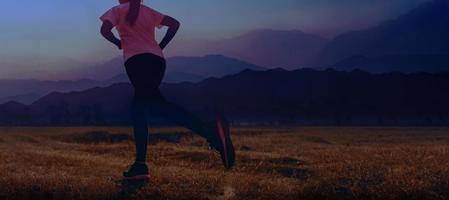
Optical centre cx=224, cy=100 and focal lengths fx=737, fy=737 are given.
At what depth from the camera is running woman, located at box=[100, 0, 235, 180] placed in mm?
7934

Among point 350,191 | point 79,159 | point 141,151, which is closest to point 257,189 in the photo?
point 350,191

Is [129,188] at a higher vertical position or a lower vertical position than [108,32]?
lower

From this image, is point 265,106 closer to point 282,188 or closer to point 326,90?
point 326,90

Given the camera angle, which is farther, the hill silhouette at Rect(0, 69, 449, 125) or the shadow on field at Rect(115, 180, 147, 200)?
the hill silhouette at Rect(0, 69, 449, 125)

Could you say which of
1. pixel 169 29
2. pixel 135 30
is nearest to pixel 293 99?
pixel 169 29

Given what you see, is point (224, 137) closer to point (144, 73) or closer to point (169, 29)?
point (144, 73)

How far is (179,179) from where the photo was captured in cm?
785

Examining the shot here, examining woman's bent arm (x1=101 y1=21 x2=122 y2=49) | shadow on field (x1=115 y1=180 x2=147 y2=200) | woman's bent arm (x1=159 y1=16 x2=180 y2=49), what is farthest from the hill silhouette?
shadow on field (x1=115 y1=180 x2=147 y2=200)

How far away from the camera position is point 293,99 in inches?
3839

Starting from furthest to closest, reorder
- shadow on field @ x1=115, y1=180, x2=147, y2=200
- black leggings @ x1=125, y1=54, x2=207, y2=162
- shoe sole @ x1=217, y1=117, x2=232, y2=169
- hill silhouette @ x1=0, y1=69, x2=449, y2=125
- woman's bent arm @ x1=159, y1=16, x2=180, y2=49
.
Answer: hill silhouette @ x1=0, y1=69, x2=449, y2=125
woman's bent arm @ x1=159, y1=16, x2=180, y2=49
shoe sole @ x1=217, y1=117, x2=232, y2=169
black leggings @ x1=125, y1=54, x2=207, y2=162
shadow on field @ x1=115, y1=180, x2=147, y2=200

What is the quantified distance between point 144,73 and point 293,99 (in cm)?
9014

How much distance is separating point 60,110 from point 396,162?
8299 centimetres

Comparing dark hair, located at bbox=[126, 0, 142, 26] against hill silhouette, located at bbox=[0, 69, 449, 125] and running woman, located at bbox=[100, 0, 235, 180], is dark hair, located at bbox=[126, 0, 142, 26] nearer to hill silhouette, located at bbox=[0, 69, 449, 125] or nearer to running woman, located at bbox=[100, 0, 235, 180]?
running woman, located at bbox=[100, 0, 235, 180]

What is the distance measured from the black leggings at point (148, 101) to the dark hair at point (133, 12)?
39cm
